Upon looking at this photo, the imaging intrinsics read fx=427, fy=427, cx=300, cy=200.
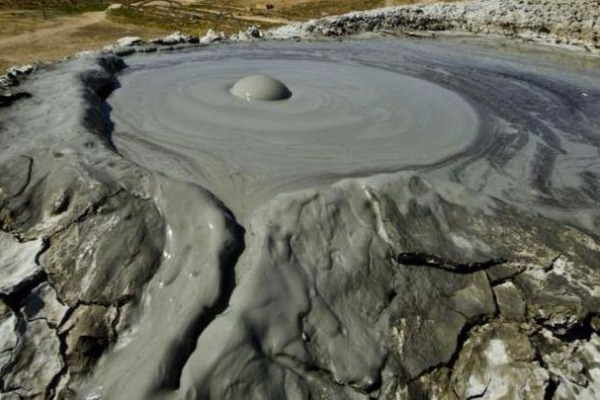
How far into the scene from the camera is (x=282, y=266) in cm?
227

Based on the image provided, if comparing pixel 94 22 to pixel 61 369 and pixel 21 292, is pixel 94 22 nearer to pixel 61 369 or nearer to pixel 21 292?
pixel 21 292

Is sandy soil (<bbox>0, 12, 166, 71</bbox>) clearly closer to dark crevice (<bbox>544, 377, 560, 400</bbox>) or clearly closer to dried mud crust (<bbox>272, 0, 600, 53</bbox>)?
dried mud crust (<bbox>272, 0, 600, 53</bbox>)

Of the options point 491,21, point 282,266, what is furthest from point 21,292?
point 491,21

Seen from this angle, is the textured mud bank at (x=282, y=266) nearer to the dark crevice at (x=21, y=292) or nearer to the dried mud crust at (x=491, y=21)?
the dark crevice at (x=21, y=292)

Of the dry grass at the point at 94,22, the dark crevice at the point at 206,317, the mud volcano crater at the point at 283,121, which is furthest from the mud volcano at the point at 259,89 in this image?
the dry grass at the point at 94,22

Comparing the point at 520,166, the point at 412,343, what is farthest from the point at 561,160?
the point at 412,343

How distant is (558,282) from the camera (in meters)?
2.45

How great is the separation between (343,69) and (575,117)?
2959 millimetres

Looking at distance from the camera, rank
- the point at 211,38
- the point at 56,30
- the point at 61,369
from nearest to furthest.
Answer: the point at 61,369
the point at 211,38
the point at 56,30

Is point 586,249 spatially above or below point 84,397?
above

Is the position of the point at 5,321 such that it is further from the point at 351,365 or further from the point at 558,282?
the point at 558,282

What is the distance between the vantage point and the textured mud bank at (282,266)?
2.04 m

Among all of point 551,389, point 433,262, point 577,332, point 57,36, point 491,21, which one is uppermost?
point 491,21

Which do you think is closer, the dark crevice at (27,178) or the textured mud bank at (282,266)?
the textured mud bank at (282,266)
